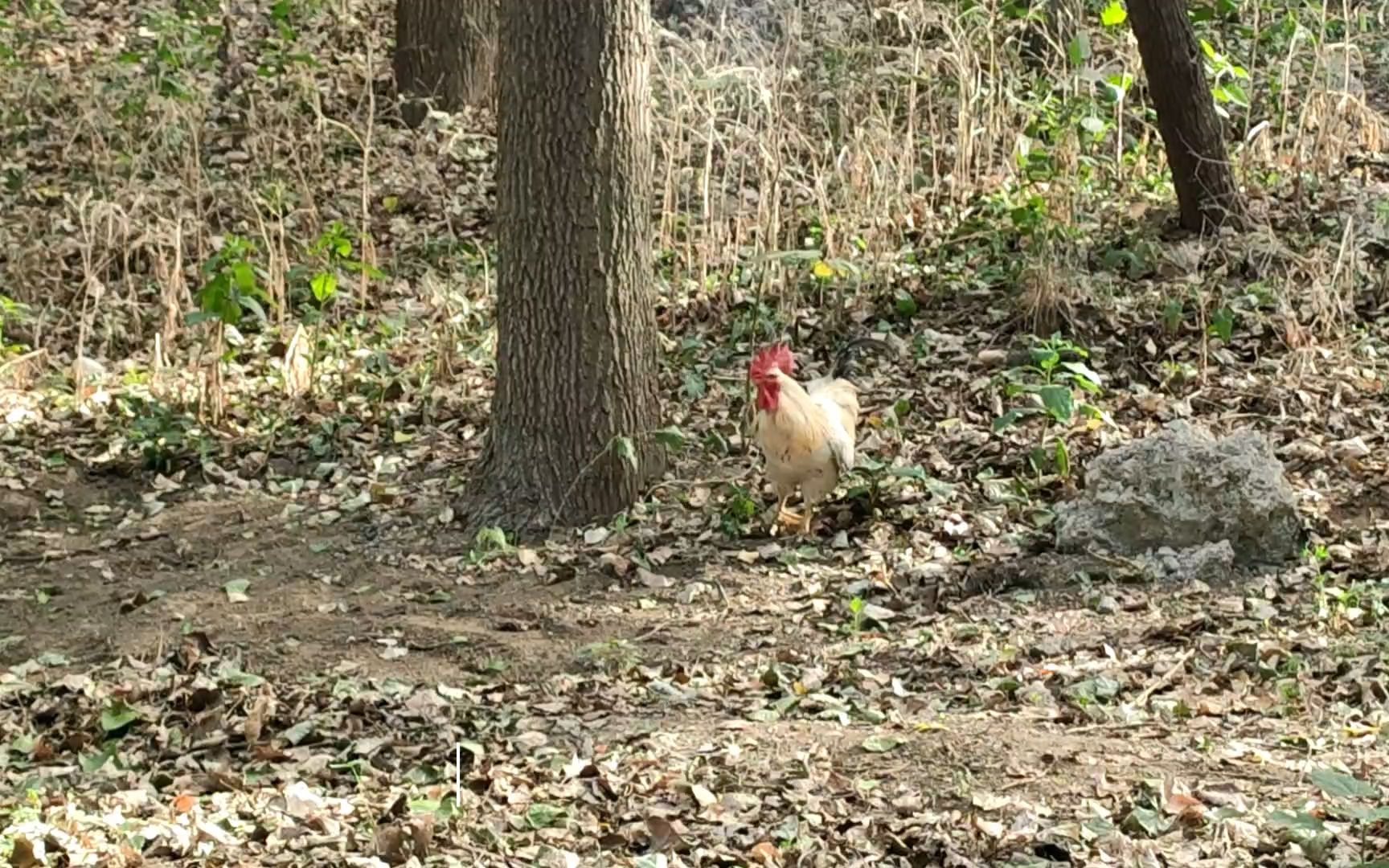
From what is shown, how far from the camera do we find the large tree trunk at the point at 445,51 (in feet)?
35.4

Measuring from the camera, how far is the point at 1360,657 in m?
5.09

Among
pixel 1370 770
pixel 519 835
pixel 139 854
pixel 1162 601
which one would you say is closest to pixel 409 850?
pixel 519 835

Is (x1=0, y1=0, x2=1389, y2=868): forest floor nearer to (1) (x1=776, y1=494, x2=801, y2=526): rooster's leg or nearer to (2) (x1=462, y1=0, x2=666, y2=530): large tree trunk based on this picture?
(1) (x1=776, y1=494, x2=801, y2=526): rooster's leg

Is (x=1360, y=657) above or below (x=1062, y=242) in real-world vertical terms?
below

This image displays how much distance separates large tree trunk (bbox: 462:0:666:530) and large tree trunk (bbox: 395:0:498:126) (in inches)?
180

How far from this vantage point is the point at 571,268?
6.39m

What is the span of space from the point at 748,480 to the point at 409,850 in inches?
119

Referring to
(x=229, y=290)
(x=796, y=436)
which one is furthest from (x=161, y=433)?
(x=796, y=436)

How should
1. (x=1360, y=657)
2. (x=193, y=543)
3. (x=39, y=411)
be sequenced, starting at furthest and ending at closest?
(x=39, y=411), (x=193, y=543), (x=1360, y=657)

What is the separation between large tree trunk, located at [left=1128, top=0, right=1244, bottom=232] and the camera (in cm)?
831

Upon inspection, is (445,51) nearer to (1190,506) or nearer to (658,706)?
(1190,506)

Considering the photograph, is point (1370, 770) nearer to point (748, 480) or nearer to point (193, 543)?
point (748, 480)

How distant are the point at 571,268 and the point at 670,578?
123 cm

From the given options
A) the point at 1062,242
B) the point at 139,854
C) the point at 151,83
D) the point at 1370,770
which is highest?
the point at 151,83
